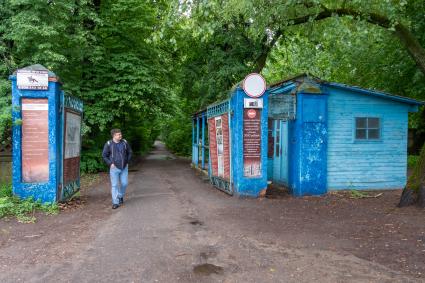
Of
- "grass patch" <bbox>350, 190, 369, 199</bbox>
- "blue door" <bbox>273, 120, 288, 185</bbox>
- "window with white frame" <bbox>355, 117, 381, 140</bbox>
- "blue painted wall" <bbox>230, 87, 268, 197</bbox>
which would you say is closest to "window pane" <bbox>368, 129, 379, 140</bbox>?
"window with white frame" <bbox>355, 117, 381, 140</bbox>

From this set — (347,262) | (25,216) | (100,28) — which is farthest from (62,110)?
(100,28)

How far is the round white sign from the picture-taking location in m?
A: 10.8

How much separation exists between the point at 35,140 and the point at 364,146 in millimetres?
9229

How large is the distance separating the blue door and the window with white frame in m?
2.21

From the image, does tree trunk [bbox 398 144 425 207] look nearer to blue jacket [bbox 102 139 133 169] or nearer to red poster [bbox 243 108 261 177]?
red poster [bbox 243 108 261 177]

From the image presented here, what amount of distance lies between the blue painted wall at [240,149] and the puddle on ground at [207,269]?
18.2 ft

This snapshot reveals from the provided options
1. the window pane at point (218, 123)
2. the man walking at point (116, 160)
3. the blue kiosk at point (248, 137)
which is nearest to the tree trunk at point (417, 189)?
the blue kiosk at point (248, 137)

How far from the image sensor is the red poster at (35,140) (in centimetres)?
925

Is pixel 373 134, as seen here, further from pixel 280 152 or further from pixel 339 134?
pixel 280 152

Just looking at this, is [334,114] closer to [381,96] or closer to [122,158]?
[381,96]

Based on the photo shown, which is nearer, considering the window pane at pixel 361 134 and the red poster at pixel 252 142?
the red poster at pixel 252 142

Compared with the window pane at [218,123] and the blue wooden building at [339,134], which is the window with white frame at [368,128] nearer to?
the blue wooden building at [339,134]

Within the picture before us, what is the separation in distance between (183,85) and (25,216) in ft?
54.5

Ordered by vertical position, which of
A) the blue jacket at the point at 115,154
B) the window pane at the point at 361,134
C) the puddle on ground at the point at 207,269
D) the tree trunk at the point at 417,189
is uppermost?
the window pane at the point at 361,134
